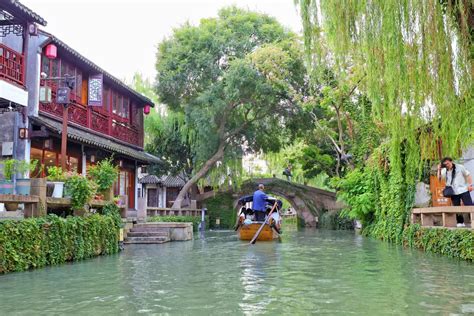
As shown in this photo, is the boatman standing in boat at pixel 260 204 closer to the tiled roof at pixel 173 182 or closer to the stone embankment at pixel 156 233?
the stone embankment at pixel 156 233

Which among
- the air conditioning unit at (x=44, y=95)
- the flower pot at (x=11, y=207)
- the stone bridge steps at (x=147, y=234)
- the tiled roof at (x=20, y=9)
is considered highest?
the tiled roof at (x=20, y=9)

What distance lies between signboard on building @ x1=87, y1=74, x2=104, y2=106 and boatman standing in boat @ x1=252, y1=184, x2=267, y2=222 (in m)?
6.14

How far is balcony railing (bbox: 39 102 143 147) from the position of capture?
1507 centimetres

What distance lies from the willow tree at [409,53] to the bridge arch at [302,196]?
23658 mm

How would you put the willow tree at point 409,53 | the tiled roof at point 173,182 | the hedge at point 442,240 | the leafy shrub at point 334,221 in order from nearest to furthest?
the willow tree at point 409,53, the hedge at point 442,240, the leafy shrub at point 334,221, the tiled roof at point 173,182

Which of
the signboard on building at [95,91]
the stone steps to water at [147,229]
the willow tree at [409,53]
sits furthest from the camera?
the signboard on building at [95,91]

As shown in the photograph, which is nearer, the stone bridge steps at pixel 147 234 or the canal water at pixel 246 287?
the canal water at pixel 246 287

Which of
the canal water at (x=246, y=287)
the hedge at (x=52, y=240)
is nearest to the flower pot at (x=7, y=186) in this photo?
the hedge at (x=52, y=240)

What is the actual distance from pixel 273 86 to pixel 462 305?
19699 millimetres

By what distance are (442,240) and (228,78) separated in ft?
49.7

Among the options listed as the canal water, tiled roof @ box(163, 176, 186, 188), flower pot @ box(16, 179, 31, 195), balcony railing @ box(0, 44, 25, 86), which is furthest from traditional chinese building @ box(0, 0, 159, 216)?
tiled roof @ box(163, 176, 186, 188)

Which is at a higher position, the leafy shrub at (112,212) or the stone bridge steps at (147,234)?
the leafy shrub at (112,212)

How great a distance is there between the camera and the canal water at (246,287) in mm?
4754

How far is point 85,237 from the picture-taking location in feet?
32.6
